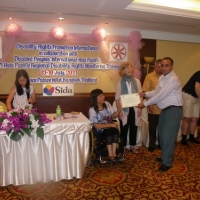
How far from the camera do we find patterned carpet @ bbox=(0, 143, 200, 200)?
2.52m

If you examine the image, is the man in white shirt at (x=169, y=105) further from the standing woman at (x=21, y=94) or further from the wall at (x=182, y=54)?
the wall at (x=182, y=54)

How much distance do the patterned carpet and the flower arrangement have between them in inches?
25.8

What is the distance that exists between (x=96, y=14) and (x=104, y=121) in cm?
192

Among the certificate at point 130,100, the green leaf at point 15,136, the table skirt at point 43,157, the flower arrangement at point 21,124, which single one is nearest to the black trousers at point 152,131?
the certificate at point 130,100

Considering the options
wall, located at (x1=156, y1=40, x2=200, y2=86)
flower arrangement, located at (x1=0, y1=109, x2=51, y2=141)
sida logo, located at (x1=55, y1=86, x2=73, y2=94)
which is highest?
wall, located at (x1=156, y1=40, x2=200, y2=86)

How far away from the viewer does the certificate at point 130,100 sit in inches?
135

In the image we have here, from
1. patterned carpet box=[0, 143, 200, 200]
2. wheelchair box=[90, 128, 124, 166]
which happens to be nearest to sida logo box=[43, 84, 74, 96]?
wheelchair box=[90, 128, 124, 166]

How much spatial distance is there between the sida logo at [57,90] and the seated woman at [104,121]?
147 cm

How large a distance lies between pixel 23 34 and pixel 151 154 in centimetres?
334

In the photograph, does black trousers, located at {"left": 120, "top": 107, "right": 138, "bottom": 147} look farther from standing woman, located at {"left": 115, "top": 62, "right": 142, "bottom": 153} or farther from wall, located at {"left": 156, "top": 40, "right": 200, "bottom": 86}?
wall, located at {"left": 156, "top": 40, "right": 200, "bottom": 86}

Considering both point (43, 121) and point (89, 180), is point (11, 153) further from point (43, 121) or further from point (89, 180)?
point (89, 180)

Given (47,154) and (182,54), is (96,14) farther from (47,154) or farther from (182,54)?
(182,54)

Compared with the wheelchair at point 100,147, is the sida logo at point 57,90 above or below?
above

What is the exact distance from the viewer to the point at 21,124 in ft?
8.35
